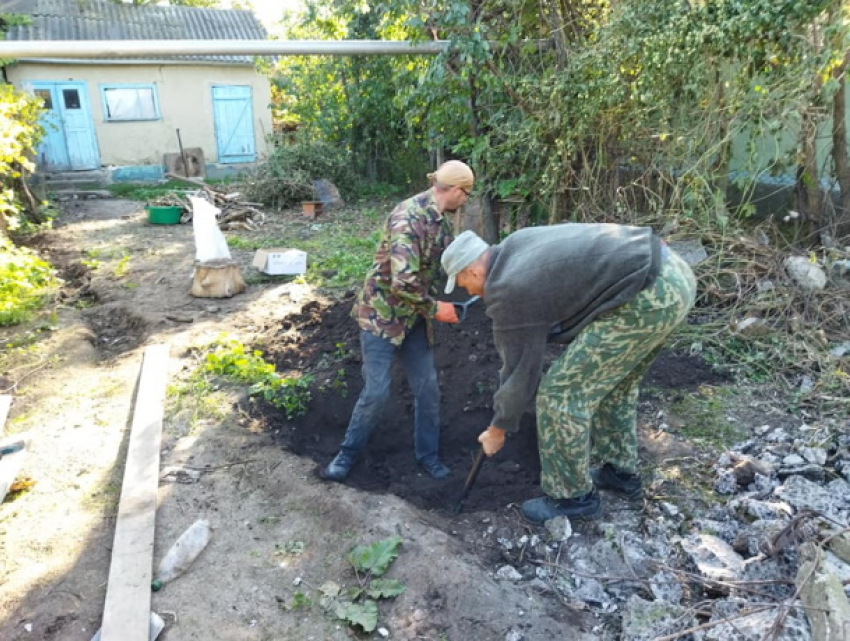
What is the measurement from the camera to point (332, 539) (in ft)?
10.7

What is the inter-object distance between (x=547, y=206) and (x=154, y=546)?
508 cm

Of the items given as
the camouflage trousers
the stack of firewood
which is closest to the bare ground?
the camouflage trousers

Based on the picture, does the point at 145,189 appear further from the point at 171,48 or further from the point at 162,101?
the point at 171,48

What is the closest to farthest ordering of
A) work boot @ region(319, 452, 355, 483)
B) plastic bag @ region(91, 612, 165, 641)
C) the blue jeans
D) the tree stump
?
plastic bag @ region(91, 612, 165, 641)
the blue jeans
work boot @ region(319, 452, 355, 483)
the tree stump

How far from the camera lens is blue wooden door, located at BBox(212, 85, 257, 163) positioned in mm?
17578

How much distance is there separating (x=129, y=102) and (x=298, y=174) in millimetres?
6831

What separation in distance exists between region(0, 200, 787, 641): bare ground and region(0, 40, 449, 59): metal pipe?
2.43 m

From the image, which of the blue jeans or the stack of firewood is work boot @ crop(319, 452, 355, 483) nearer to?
the blue jeans

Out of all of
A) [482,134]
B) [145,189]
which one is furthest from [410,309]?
[145,189]

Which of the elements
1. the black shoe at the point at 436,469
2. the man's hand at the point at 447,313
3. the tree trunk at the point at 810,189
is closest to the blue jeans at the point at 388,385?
the black shoe at the point at 436,469

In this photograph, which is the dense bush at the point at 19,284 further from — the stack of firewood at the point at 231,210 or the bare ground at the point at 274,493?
the stack of firewood at the point at 231,210

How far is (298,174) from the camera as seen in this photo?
13.0 metres

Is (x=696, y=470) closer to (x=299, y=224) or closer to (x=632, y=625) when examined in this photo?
(x=632, y=625)

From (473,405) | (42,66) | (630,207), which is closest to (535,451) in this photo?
(473,405)
